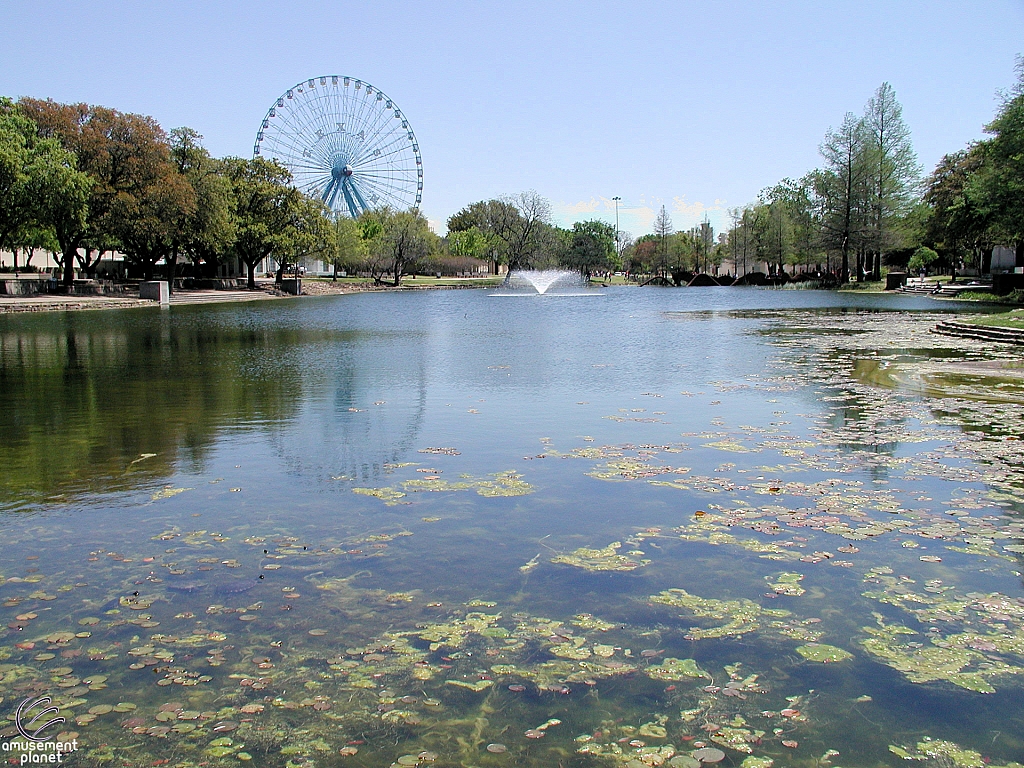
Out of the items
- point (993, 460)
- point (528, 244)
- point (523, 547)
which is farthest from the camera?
point (528, 244)

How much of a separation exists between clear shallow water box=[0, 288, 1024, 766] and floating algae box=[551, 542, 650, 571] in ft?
0.08

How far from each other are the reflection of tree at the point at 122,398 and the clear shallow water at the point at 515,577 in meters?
0.11

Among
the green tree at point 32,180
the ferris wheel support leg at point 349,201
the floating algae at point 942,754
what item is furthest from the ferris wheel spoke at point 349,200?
the floating algae at point 942,754

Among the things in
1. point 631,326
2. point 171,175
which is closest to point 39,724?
point 631,326

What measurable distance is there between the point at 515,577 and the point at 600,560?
74 centimetres

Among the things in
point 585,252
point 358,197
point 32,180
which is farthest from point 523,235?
point 32,180

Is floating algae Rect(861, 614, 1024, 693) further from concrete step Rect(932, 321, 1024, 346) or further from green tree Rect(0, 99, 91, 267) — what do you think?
green tree Rect(0, 99, 91, 267)

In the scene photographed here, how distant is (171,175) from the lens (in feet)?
183

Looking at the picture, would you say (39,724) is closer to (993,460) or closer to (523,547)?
(523,547)

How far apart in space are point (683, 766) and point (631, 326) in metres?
32.5

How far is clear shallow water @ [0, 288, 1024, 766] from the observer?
13.9 ft

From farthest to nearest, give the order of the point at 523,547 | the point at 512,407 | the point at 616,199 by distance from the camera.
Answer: the point at 616,199
the point at 512,407
the point at 523,547

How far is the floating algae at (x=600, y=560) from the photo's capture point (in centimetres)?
630

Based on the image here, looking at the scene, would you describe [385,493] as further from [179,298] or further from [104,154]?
[179,298]
